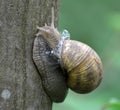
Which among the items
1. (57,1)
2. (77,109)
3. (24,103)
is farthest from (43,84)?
(77,109)

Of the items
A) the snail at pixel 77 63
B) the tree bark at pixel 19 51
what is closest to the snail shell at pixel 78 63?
the snail at pixel 77 63

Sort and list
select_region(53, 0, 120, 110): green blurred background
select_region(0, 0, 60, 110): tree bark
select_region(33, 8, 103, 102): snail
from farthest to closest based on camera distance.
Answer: select_region(53, 0, 120, 110): green blurred background, select_region(33, 8, 103, 102): snail, select_region(0, 0, 60, 110): tree bark

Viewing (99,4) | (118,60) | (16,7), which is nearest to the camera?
(16,7)

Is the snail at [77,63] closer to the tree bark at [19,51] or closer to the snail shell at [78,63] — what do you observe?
the snail shell at [78,63]

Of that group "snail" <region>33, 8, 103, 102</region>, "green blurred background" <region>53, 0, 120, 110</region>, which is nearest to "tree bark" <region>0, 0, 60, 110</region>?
"snail" <region>33, 8, 103, 102</region>

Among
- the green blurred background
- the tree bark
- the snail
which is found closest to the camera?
the tree bark

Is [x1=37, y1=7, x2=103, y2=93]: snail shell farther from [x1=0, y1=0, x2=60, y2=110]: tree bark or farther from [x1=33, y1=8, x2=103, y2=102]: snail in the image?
[x1=0, y1=0, x2=60, y2=110]: tree bark

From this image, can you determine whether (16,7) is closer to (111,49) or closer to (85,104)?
(85,104)

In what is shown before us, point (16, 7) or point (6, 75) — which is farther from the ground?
point (16, 7)

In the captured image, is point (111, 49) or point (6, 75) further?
point (111, 49)
